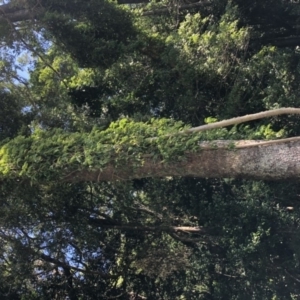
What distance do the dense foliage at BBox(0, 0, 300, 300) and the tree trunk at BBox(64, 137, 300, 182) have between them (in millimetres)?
1979

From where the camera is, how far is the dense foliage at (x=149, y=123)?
877 centimetres

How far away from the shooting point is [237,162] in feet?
20.1

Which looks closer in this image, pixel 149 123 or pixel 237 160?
pixel 237 160

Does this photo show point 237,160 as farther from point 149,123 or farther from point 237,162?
point 149,123

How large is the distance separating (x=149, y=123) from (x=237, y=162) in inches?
100

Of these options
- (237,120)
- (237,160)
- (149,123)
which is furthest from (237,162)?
(149,123)

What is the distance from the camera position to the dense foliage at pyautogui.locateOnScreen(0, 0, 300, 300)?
877cm

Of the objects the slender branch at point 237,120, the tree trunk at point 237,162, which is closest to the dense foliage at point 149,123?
the tree trunk at point 237,162

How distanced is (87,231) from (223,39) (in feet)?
13.7

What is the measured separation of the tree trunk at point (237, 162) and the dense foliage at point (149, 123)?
1.98 metres

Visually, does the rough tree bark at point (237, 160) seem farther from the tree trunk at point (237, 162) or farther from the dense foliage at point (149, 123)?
the dense foliage at point (149, 123)

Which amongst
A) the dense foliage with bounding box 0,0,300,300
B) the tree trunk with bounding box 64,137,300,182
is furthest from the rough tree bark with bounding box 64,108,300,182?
the dense foliage with bounding box 0,0,300,300

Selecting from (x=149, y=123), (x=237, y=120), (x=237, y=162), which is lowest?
(x=237, y=162)

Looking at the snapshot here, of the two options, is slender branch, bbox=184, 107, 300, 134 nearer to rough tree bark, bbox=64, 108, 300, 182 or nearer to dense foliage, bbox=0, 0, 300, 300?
rough tree bark, bbox=64, 108, 300, 182
